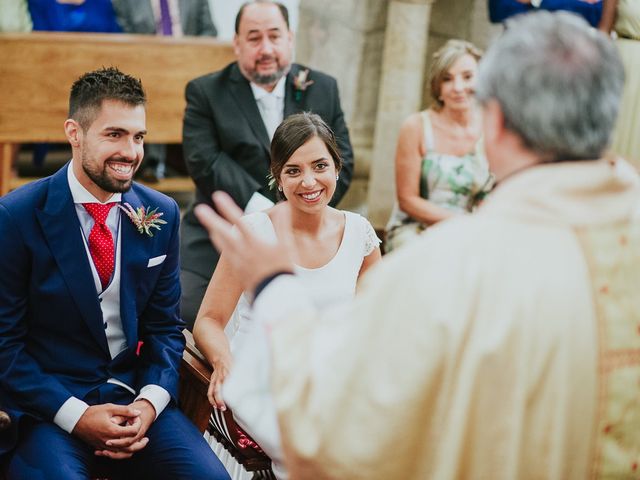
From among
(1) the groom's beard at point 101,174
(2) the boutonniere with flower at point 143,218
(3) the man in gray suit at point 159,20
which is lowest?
(2) the boutonniere with flower at point 143,218

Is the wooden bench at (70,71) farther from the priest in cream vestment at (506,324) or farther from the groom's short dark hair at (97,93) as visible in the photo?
the priest in cream vestment at (506,324)

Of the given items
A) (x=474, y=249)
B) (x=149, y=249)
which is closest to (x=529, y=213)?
(x=474, y=249)

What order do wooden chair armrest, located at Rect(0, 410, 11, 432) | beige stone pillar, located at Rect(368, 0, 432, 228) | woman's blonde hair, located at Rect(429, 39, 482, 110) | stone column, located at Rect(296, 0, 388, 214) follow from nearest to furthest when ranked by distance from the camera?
wooden chair armrest, located at Rect(0, 410, 11, 432) → woman's blonde hair, located at Rect(429, 39, 482, 110) → beige stone pillar, located at Rect(368, 0, 432, 228) → stone column, located at Rect(296, 0, 388, 214)

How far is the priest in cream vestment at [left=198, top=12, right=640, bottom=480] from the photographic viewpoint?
155 centimetres

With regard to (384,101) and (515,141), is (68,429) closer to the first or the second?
(515,141)

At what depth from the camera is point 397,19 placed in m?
5.45

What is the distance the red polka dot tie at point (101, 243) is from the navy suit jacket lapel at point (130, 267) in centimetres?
4

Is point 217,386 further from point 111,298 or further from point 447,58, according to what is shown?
point 447,58

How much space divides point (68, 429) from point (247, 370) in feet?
3.52

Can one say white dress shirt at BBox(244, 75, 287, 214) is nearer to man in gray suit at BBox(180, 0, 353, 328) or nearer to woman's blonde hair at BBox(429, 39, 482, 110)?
man in gray suit at BBox(180, 0, 353, 328)

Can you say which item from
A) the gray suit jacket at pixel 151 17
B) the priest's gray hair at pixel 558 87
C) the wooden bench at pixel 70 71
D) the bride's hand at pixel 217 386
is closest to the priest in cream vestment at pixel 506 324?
the priest's gray hair at pixel 558 87

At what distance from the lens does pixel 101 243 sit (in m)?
2.76

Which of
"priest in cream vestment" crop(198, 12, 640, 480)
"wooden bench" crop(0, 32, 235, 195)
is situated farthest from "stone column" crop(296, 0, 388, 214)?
"priest in cream vestment" crop(198, 12, 640, 480)

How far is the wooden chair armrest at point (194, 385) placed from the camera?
2930mm
